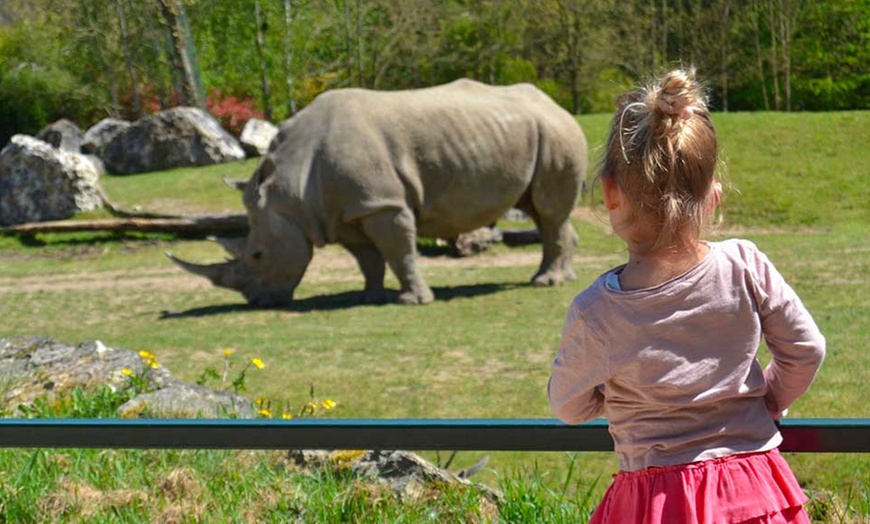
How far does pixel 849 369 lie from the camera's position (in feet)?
27.2

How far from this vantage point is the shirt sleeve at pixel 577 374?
2.61 meters

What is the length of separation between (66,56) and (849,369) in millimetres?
18000

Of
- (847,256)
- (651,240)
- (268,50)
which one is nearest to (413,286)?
(847,256)

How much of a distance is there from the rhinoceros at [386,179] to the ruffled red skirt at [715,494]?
1066cm

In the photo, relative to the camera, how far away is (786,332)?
2582 mm

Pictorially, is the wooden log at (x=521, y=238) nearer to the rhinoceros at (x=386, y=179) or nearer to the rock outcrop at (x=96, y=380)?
the rhinoceros at (x=386, y=179)

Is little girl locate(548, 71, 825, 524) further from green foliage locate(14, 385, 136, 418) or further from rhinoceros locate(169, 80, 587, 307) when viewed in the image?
rhinoceros locate(169, 80, 587, 307)

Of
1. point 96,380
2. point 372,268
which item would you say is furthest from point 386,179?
point 96,380

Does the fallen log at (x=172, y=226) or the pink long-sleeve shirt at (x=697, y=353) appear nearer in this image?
the pink long-sleeve shirt at (x=697, y=353)

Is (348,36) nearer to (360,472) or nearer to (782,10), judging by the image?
(782,10)

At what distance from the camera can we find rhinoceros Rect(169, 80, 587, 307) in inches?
521

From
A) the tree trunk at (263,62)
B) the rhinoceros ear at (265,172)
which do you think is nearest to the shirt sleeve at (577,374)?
the rhinoceros ear at (265,172)

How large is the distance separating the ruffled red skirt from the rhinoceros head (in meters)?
10.9

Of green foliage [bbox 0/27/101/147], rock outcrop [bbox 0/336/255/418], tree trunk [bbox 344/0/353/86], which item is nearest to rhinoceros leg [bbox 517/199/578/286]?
rock outcrop [bbox 0/336/255/418]
